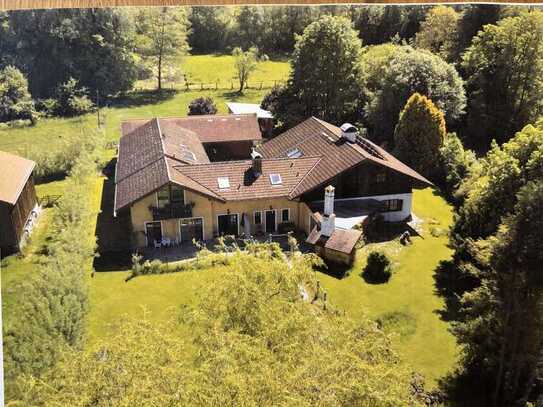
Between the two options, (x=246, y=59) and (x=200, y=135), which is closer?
(x=200, y=135)

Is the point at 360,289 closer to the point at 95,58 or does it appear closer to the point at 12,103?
the point at 12,103

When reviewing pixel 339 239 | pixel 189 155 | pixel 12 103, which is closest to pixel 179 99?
pixel 189 155

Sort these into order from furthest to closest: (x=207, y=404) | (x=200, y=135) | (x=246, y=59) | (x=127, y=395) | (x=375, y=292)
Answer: (x=246, y=59)
(x=200, y=135)
(x=375, y=292)
(x=127, y=395)
(x=207, y=404)

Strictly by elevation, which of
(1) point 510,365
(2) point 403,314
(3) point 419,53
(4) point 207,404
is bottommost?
(2) point 403,314

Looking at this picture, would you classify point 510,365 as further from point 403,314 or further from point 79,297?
point 79,297

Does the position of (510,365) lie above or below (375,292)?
above

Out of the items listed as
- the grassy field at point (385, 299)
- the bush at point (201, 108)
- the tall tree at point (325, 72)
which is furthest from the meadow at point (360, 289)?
the bush at point (201, 108)

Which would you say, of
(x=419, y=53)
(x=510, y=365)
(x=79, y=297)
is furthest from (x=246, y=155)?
(x=510, y=365)
